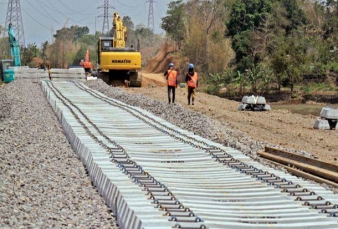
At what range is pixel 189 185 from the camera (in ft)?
32.3

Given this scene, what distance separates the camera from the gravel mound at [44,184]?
7953 mm

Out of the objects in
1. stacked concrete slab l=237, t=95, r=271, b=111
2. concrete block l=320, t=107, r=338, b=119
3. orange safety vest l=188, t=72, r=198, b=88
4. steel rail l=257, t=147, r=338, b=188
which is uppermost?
orange safety vest l=188, t=72, r=198, b=88

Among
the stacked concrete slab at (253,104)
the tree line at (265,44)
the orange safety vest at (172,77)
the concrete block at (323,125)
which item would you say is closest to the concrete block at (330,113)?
the concrete block at (323,125)

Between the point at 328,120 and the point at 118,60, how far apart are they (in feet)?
61.7

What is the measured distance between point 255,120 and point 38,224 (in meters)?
17.2

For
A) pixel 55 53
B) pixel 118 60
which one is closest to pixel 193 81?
pixel 118 60

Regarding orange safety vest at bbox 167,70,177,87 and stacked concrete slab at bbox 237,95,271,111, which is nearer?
orange safety vest at bbox 167,70,177,87

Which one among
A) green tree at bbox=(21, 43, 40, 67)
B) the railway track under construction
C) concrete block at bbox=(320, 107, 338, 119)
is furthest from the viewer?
green tree at bbox=(21, 43, 40, 67)

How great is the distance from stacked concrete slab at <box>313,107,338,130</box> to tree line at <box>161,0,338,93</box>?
78.3 feet

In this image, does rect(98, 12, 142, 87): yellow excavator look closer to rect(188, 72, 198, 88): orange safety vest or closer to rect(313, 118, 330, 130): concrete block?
rect(188, 72, 198, 88): orange safety vest

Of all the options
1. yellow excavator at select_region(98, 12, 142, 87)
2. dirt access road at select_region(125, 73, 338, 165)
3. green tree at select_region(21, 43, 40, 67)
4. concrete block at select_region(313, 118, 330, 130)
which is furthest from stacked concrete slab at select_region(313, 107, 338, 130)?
green tree at select_region(21, 43, 40, 67)

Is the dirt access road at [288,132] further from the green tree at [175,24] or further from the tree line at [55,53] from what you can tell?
the green tree at [175,24]

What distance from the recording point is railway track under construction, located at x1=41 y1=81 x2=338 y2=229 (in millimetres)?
7574

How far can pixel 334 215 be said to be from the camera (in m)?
8.06
